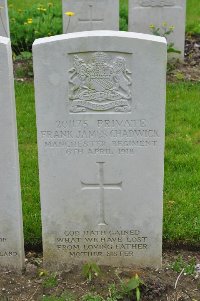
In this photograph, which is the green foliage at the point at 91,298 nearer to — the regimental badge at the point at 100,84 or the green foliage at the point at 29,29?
the regimental badge at the point at 100,84

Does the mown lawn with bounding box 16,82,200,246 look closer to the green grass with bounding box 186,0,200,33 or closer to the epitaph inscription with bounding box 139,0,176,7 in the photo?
the epitaph inscription with bounding box 139,0,176,7

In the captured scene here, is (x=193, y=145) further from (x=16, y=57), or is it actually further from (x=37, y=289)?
(x=16, y=57)

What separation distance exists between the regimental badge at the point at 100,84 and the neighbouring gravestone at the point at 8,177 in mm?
397

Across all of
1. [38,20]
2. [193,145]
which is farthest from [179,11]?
[193,145]

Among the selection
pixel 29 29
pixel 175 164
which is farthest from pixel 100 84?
pixel 29 29

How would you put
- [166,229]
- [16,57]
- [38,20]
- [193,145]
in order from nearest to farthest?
[166,229] → [193,145] → [16,57] → [38,20]

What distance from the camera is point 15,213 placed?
13.0 ft

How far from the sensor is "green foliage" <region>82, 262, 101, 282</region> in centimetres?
396

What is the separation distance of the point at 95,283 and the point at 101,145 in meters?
0.93

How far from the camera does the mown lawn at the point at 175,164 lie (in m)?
4.53

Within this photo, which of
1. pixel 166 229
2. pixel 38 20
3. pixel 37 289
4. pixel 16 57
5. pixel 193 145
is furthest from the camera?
pixel 38 20

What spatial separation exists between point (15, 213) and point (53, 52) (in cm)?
113

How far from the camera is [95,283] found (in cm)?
391

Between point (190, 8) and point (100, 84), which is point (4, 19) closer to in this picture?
point (100, 84)
